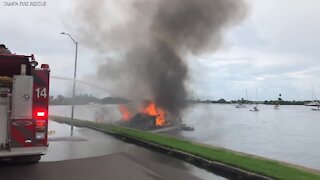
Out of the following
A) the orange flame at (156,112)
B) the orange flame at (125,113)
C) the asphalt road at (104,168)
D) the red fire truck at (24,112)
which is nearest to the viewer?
the red fire truck at (24,112)

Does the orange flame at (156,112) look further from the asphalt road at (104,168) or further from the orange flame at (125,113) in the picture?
the asphalt road at (104,168)

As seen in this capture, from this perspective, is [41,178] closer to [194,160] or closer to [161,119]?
[194,160]

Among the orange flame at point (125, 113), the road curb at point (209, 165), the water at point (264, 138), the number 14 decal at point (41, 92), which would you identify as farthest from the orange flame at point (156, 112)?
the number 14 decal at point (41, 92)

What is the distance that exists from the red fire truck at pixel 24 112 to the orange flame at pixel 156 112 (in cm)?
3179

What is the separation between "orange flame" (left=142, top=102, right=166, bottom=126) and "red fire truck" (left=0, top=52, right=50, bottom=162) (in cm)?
3179

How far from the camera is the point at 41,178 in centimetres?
827

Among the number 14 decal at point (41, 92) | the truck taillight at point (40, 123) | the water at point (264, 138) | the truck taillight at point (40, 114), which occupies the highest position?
the number 14 decal at point (41, 92)

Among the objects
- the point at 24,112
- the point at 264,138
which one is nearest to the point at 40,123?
the point at 24,112

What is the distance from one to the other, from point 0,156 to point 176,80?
125ft

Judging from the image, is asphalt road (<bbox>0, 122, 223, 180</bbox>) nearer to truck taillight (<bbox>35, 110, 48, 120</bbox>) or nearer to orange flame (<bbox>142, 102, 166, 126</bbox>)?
truck taillight (<bbox>35, 110, 48, 120</bbox>)

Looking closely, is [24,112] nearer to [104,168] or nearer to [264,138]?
[104,168]

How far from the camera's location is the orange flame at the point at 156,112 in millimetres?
41662

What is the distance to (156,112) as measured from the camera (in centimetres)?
4388

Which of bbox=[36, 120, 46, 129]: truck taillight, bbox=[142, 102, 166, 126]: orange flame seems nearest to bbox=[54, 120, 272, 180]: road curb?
bbox=[36, 120, 46, 129]: truck taillight
